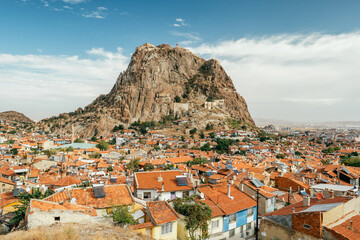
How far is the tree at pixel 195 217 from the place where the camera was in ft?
55.7

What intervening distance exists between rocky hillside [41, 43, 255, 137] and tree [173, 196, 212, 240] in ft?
353

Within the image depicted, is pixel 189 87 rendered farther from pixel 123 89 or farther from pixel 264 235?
pixel 264 235

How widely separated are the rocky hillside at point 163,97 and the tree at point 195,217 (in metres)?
108

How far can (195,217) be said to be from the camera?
17.3 m

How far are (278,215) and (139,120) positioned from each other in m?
125

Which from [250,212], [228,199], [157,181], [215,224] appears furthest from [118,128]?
[215,224]

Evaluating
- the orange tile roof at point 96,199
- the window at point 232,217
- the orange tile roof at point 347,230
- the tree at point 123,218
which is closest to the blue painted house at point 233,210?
the window at point 232,217

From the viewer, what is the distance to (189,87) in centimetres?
15775

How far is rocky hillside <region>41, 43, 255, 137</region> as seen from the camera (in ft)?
448

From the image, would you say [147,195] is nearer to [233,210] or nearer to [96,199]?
[96,199]

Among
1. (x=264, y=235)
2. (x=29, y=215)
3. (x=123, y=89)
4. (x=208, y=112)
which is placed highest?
(x=123, y=89)

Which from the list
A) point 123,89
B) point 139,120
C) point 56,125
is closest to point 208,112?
point 139,120

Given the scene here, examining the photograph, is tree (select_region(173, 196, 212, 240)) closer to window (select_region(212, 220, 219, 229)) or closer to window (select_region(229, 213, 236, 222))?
window (select_region(212, 220, 219, 229))

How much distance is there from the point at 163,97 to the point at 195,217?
130922mm
